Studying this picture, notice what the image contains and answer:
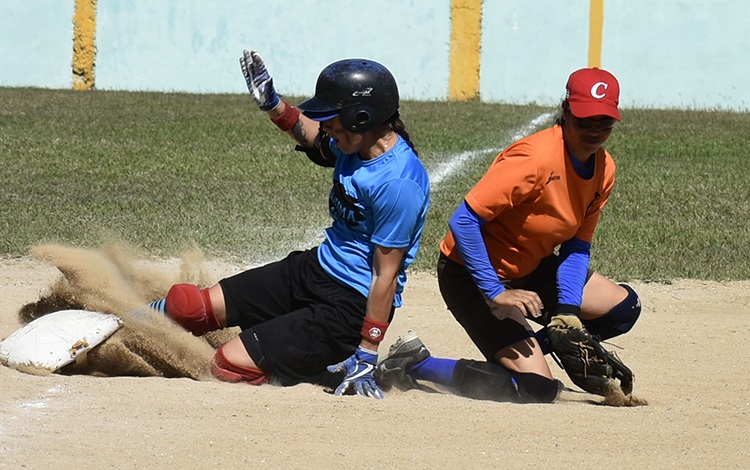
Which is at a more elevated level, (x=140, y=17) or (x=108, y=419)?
(x=140, y=17)

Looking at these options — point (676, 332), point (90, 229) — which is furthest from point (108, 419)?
point (90, 229)

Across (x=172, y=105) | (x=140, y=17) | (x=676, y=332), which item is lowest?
(x=676, y=332)

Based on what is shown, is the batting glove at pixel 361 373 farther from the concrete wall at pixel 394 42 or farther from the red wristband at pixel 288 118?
the concrete wall at pixel 394 42

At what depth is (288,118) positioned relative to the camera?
16.3 ft

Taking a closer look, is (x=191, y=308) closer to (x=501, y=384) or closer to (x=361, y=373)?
(x=361, y=373)

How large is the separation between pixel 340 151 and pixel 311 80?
37.8 feet

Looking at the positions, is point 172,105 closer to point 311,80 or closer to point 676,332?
point 311,80

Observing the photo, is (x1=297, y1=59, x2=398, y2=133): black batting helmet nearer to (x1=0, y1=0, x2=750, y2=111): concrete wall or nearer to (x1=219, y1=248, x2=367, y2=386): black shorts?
(x1=219, y1=248, x2=367, y2=386): black shorts

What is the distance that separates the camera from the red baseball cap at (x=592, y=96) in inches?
171

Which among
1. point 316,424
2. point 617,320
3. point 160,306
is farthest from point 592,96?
point 160,306

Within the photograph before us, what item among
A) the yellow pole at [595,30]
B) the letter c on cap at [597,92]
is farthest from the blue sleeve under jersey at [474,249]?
the yellow pole at [595,30]

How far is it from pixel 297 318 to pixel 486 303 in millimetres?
794

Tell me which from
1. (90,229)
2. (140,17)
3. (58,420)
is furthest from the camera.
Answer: (140,17)

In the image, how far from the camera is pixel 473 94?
1638cm
